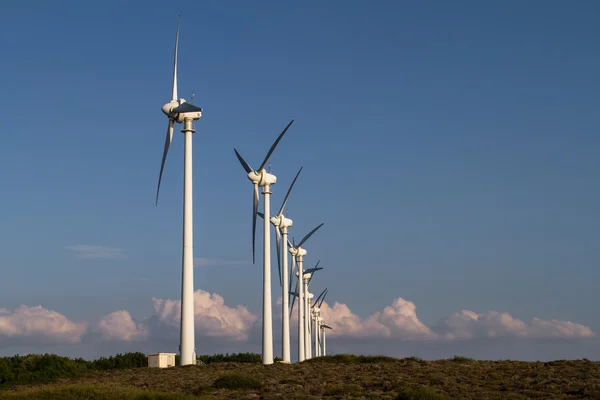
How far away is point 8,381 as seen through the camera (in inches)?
2933

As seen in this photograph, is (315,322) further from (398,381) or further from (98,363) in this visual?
(398,381)

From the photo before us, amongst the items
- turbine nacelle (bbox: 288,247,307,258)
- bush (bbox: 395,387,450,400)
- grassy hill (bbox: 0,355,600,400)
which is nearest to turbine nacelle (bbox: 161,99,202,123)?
grassy hill (bbox: 0,355,600,400)

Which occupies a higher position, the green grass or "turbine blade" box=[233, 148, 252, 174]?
"turbine blade" box=[233, 148, 252, 174]

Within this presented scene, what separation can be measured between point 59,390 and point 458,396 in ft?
79.8

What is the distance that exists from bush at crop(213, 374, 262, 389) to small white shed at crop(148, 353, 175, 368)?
2366 cm

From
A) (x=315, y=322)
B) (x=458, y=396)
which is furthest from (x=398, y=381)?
(x=315, y=322)

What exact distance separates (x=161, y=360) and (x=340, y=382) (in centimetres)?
2678

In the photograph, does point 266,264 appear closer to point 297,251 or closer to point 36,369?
point 36,369

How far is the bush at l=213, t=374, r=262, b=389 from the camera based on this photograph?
189ft

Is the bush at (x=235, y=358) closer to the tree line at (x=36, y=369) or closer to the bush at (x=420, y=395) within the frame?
the tree line at (x=36, y=369)

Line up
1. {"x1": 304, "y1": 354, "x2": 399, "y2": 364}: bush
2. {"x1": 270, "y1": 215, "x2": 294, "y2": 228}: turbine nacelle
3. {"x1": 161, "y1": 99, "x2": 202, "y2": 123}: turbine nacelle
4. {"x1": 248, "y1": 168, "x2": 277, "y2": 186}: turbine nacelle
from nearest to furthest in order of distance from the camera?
{"x1": 161, "y1": 99, "x2": 202, "y2": 123}: turbine nacelle < {"x1": 304, "y1": 354, "x2": 399, "y2": 364}: bush < {"x1": 248, "y1": 168, "x2": 277, "y2": 186}: turbine nacelle < {"x1": 270, "y1": 215, "x2": 294, "y2": 228}: turbine nacelle

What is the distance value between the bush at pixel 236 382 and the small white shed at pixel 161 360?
23.7m

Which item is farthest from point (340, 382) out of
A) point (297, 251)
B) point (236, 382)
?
point (297, 251)

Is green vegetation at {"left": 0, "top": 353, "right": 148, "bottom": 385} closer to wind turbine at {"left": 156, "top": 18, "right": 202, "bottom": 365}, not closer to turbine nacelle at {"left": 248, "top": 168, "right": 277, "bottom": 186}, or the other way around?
wind turbine at {"left": 156, "top": 18, "right": 202, "bottom": 365}
